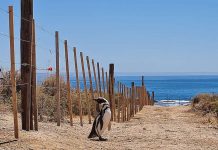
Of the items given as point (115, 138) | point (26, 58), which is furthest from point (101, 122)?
point (26, 58)

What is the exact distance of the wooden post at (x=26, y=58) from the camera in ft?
42.0

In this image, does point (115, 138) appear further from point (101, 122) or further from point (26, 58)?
point (26, 58)

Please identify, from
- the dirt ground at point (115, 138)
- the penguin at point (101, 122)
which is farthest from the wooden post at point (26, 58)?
the penguin at point (101, 122)

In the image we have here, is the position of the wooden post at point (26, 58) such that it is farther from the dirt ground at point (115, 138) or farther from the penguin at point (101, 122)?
the penguin at point (101, 122)

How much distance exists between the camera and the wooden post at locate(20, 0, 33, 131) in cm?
1280

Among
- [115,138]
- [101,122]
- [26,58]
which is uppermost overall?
[26,58]

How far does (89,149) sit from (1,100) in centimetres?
961

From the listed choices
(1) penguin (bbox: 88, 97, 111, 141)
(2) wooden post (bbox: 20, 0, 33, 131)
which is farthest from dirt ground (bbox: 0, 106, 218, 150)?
(2) wooden post (bbox: 20, 0, 33, 131)

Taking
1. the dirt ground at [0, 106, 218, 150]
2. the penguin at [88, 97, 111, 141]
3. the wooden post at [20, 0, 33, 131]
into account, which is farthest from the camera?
the penguin at [88, 97, 111, 141]

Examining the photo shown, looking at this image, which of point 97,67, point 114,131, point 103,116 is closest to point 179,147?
point 103,116

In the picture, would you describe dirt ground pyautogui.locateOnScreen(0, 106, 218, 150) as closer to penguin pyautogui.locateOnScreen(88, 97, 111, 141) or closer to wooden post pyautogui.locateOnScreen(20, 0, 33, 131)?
penguin pyautogui.locateOnScreen(88, 97, 111, 141)

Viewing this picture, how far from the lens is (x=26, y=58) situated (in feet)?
42.4

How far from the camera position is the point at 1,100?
21.1m

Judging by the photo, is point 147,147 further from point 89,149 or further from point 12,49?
point 12,49
